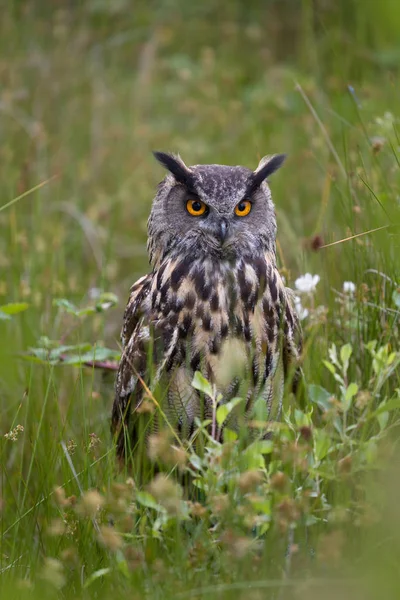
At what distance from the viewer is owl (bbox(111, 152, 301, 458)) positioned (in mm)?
2783

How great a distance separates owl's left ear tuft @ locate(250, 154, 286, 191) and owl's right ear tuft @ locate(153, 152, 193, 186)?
192 millimetres

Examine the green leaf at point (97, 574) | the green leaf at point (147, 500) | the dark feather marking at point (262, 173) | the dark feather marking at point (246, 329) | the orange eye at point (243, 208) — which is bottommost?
the green leaf at point (97, 574)

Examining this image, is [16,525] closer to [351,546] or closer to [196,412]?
[196,412]

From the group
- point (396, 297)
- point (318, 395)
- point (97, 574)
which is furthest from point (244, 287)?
point (97, 574)

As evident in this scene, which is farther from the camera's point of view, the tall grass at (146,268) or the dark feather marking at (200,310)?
the dark feather marking at (200,310)

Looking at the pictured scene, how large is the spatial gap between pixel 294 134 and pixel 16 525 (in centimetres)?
371

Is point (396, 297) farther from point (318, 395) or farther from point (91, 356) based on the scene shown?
point (91, 356)

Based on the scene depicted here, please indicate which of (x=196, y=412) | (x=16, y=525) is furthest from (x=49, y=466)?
(x=196, y=412)

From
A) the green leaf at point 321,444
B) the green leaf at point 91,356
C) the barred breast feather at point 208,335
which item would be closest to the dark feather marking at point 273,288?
the barred breast feather at point 208,335

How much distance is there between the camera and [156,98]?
7.01 metres

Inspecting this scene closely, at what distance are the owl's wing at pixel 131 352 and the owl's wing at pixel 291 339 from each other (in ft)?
1.34

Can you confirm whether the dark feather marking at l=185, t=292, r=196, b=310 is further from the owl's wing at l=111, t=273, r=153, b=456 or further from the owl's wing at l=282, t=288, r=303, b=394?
the owl's wing at l=282, t=288, r=303, b=394

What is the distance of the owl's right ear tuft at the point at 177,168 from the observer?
2957 millimetres

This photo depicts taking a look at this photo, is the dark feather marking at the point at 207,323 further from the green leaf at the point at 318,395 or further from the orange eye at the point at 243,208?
the green leaf at the point at 318,395
